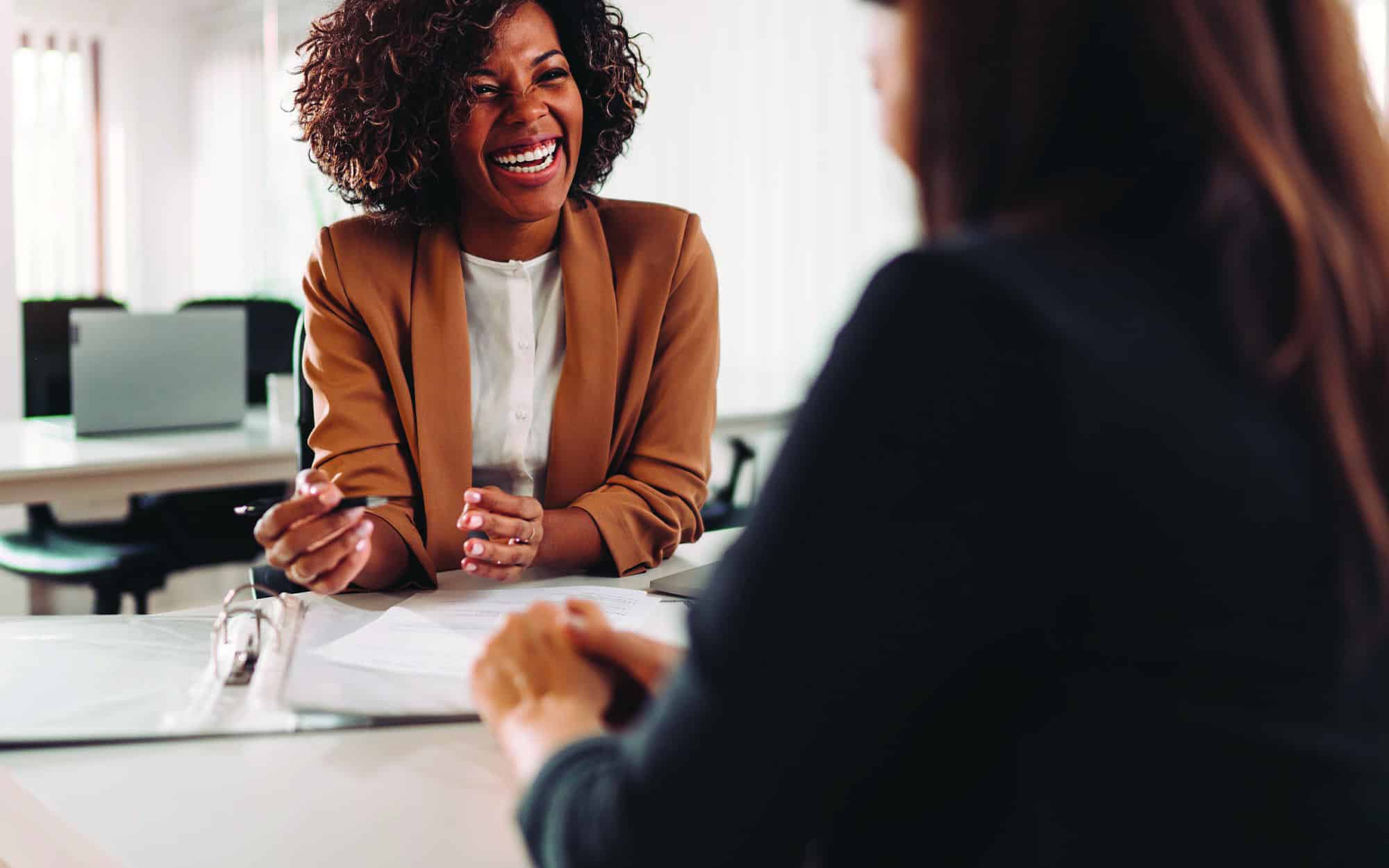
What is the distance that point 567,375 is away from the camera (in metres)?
1.57

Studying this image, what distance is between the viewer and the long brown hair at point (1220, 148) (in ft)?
1.53

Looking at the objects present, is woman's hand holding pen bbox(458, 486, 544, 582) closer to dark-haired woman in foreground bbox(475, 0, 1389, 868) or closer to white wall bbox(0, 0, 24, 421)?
dark-haired woman in foreground bbox(475, 0, 1389, 868)

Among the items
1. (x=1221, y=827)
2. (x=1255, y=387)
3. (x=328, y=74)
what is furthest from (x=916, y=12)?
(x=328, y=74)

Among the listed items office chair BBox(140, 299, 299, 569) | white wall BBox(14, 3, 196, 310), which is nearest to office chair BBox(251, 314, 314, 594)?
office chair BBox(140, 299, 299, 569)

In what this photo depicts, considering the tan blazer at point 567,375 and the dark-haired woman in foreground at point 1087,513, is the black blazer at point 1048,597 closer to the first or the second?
the dark-haired woman in foreground at point 1087,513

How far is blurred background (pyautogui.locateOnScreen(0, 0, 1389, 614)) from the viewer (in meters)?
4.11

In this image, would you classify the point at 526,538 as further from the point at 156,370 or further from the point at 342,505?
the point at 156,370

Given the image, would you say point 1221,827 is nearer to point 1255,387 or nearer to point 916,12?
point 1255,387

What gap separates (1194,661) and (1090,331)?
0.13 metres

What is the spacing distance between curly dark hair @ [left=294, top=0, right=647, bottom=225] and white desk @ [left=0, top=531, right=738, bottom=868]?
0.90 metres

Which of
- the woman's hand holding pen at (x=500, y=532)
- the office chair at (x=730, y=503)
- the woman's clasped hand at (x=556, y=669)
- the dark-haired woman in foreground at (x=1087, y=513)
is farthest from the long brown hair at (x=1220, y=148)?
the office chair at (x=730, y=503)

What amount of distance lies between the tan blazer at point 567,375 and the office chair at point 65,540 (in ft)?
4.86

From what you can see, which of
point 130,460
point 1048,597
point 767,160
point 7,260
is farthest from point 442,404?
point 7,260

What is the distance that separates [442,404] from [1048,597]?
1.14 meters
